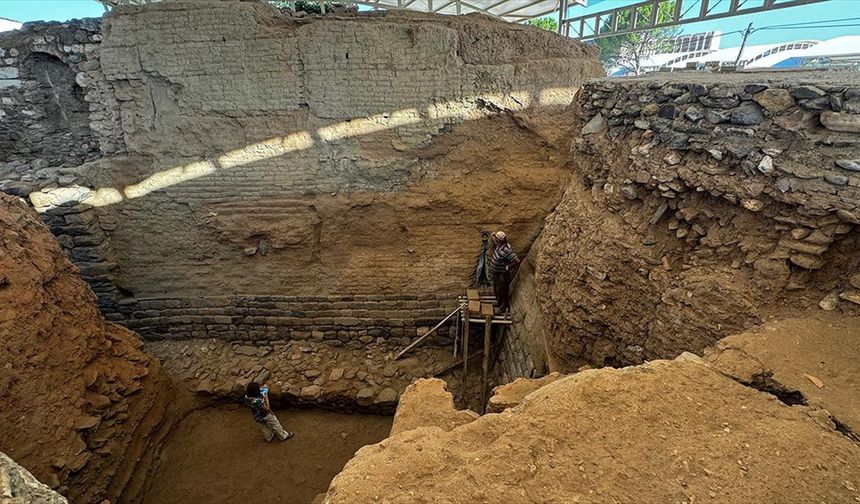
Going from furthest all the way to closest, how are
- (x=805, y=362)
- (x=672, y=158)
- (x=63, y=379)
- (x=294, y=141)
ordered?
(x=294, y=141) → (x=63, y=379) → (x=672, y=158) → (x=805, y=362)

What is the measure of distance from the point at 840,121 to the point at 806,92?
10.0 inches

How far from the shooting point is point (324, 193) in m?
6.12

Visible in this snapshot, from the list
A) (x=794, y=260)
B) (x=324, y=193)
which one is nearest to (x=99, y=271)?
(x=324, y=193)

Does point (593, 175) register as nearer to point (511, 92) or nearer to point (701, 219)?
point (701, 219)

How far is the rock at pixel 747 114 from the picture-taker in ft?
8.61

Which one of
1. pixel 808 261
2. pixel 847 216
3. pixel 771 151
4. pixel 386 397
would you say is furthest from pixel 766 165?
pixel 386 397

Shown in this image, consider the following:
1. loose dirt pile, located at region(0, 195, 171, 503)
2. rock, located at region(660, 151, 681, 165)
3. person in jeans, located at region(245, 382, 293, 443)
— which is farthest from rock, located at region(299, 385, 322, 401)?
rock, located at region(660, 151, 681, 165)

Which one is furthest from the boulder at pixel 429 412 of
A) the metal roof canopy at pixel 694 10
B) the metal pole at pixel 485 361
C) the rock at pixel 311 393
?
the metal roof canopy at pixel 694 10

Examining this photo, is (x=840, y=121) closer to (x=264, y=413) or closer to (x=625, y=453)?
(x=625, y=453)

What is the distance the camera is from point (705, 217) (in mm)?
2922

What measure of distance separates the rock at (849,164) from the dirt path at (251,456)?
528 centimetres

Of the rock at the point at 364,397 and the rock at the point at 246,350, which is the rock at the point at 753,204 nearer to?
the rock at the point at 364,397

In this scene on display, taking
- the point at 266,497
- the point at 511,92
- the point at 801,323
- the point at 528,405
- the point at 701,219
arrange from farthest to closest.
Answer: the point at 511,92, the point at 266,497, the point at 701,219, the point at 801,323, the point at 528,405

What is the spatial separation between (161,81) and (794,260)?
720 cm
